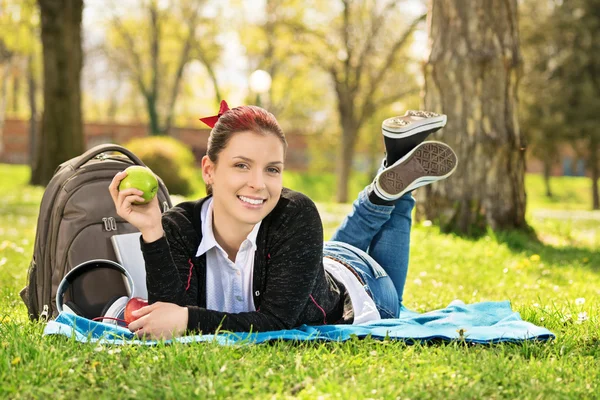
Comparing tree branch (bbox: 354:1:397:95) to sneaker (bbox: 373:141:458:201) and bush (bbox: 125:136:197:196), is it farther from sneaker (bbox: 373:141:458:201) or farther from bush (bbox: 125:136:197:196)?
sneaker (bbox: 373:141:458:201)

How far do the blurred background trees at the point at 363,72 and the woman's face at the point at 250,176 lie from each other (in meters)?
4.86

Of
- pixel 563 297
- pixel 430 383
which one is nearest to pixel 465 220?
pixel 563 297

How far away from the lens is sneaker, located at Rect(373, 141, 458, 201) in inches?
167

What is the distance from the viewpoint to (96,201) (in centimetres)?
415

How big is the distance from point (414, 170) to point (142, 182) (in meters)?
1.75

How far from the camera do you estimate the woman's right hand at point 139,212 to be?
3176 mm

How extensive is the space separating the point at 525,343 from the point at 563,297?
197cm

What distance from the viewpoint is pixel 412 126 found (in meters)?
4.28

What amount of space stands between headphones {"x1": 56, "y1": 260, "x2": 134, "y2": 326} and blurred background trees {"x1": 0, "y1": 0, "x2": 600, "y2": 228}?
4689 millimetres

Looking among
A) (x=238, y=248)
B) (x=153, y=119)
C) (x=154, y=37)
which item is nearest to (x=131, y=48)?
(x=154, y=37)

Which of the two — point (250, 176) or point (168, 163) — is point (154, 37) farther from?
point (250, 176)

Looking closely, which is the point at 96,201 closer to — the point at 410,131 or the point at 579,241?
the point at 410,131

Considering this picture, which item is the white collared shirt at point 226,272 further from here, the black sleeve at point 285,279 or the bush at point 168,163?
the bush at point 168,163

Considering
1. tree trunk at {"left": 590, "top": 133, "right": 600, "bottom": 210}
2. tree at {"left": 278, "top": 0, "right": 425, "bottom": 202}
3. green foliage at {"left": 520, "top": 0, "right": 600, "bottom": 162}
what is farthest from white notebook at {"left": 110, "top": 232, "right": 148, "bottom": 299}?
tree trunk at {"left": 590, "top": 133, "right": 600, "bottom": 210}
